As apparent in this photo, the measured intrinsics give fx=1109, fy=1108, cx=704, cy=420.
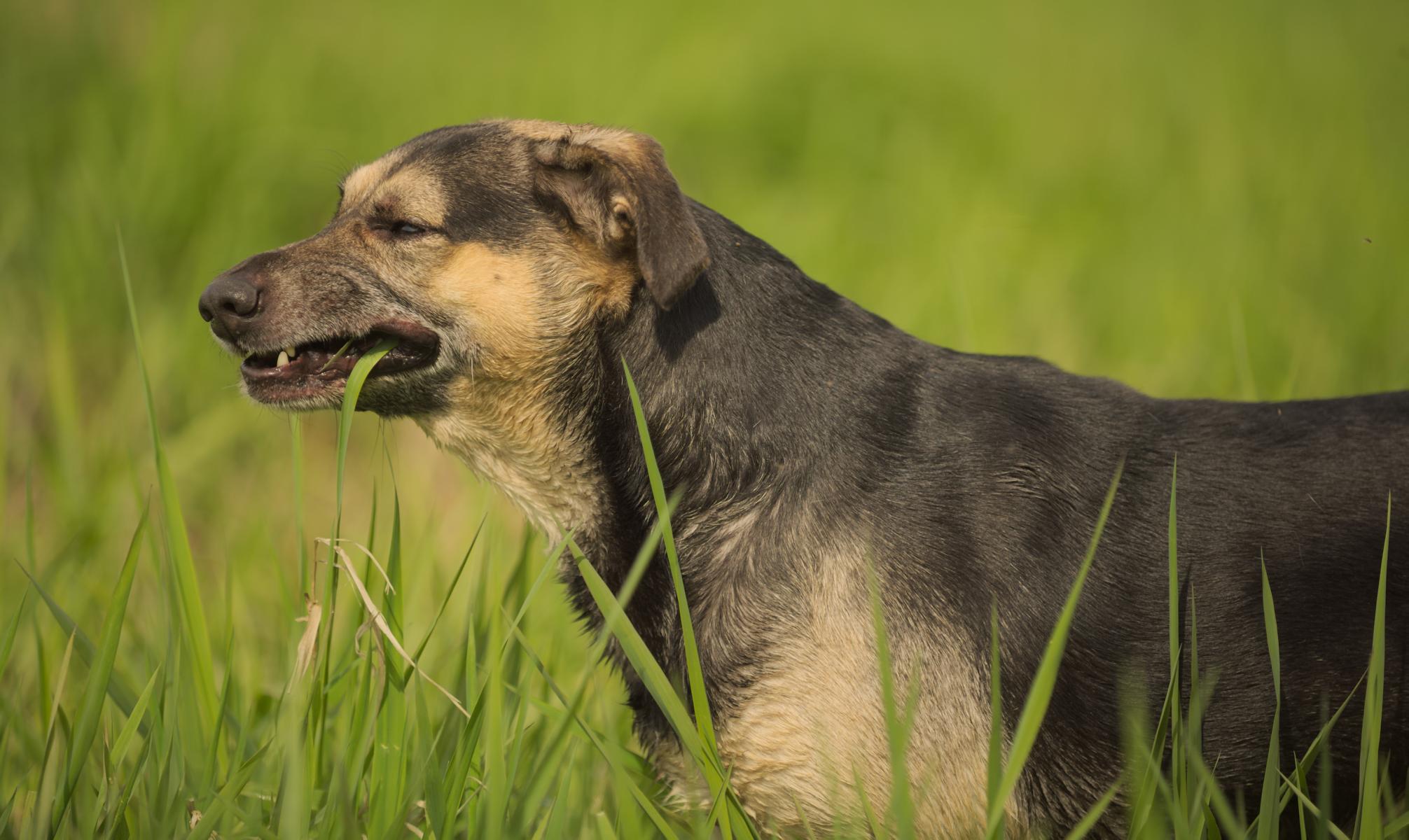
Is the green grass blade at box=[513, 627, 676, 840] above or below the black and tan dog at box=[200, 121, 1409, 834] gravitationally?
below

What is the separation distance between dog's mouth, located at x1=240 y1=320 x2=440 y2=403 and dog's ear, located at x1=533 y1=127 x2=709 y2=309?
0.54m

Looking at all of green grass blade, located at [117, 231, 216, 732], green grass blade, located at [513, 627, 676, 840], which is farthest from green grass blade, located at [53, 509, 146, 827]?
green grass blade, located at [513, 627, 676, 840]

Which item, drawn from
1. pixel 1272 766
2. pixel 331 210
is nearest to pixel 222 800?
pixel 1272 766

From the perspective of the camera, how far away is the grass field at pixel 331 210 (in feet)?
8.59

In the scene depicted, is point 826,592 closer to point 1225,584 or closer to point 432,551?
point 1225,584

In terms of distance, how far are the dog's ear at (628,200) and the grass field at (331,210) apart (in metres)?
0.77

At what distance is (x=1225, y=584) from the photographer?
264cm

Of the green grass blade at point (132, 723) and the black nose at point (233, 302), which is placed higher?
the black nose at point (233, 302)

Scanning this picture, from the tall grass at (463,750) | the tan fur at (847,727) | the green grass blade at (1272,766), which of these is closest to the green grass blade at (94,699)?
the tall grass at (463,750)

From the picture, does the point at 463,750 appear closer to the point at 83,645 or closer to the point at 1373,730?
the point at 83,645

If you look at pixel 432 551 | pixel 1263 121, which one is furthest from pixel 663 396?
pixel 1263 121

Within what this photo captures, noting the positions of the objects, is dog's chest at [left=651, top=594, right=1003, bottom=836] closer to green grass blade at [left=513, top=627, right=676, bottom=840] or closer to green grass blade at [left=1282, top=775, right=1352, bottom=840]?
green grass blade at [left=513, top=627, right=676, bottom=840]

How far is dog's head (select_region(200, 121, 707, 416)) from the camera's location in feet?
9.80

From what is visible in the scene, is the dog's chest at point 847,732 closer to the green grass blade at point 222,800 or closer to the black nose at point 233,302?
the green grass blade at point 222,800
